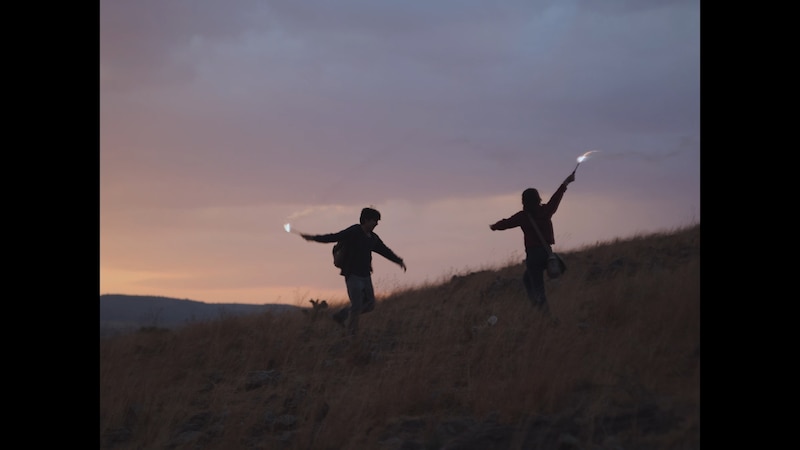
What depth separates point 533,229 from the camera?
9.86m

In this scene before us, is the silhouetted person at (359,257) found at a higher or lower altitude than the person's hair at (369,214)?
lower

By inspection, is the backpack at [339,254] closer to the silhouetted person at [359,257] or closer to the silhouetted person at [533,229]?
the silhouetted person at [359,257]

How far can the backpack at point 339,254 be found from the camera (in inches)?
418

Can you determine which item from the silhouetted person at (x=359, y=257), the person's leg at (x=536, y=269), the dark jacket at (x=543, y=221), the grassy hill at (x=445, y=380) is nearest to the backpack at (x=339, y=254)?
the silhouetted person at (x=359, y=257)

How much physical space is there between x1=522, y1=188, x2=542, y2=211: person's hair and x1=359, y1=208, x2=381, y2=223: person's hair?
2210mm

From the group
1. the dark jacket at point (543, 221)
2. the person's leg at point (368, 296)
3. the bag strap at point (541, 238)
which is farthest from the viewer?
the person's leg at point (368, 296)
